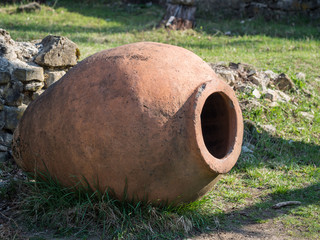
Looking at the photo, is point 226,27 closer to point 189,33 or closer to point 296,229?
point 189,33

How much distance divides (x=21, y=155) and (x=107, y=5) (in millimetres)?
8673

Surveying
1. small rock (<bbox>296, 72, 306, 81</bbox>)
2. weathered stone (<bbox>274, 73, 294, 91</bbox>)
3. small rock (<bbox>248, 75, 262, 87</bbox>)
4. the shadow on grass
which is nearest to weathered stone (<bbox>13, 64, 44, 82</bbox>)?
the shadow on grass

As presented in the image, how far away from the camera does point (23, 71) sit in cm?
420

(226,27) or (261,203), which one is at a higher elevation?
(226,27)

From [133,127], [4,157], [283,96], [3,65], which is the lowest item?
[4,157]

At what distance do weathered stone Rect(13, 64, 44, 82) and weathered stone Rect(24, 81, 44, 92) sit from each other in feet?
0.15

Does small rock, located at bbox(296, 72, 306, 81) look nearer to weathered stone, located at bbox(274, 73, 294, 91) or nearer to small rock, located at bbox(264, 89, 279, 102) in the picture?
weathered stone, located at bbox(274, 73, 294, 91)

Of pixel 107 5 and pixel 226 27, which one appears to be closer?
pixel 226 27

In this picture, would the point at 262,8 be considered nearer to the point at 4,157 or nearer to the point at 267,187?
the point at 267,187

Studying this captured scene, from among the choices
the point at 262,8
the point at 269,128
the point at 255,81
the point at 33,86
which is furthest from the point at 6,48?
the point at 262,8

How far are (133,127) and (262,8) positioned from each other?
8.39m

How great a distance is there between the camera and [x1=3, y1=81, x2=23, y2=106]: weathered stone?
4168mm

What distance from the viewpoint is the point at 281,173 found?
14.4ft

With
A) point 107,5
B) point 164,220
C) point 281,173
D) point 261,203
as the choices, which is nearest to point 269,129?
point 281,173
